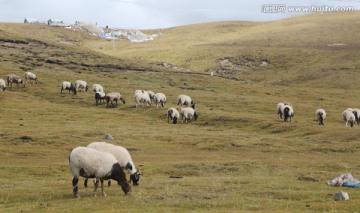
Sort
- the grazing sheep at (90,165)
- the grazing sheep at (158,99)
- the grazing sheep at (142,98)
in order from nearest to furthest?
the grazing sheep at (90,165) → the grazing sheep at (142,98) → the grazing sheep at (158,99)

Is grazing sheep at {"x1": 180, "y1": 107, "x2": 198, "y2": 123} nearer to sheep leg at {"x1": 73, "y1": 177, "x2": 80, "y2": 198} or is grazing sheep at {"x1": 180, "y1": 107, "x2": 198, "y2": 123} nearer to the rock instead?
sheep leg at {"x1": 73, "y1": 177, "x2": 80, "y2": 198}

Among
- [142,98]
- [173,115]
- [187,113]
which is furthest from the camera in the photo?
[142,98]

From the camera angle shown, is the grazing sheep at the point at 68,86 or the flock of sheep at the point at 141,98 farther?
the grazing sheep at the point at 68,86

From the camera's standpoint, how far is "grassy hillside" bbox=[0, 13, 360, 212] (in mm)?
25109

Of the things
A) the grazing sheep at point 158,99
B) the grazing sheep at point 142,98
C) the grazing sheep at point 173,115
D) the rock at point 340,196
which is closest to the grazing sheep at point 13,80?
the grazing sheep at point 142,98

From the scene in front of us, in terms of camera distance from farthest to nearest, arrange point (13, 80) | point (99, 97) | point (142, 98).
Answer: point (13, 80)
point (99, 97)
point (142, 98)

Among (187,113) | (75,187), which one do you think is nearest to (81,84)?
(187,113)

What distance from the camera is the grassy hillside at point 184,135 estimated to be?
25.1 m

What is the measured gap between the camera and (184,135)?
57969 mm

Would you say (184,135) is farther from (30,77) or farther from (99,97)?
(30,77)

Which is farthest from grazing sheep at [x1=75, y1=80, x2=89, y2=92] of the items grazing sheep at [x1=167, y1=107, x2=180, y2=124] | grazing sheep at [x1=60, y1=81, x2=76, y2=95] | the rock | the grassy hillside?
the rock

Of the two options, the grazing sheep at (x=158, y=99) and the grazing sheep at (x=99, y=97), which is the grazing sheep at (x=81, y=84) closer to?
the grazing sheep at (x=99, y=97)

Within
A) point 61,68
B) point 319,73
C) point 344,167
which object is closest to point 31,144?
point 344,167

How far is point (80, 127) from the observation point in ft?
202
